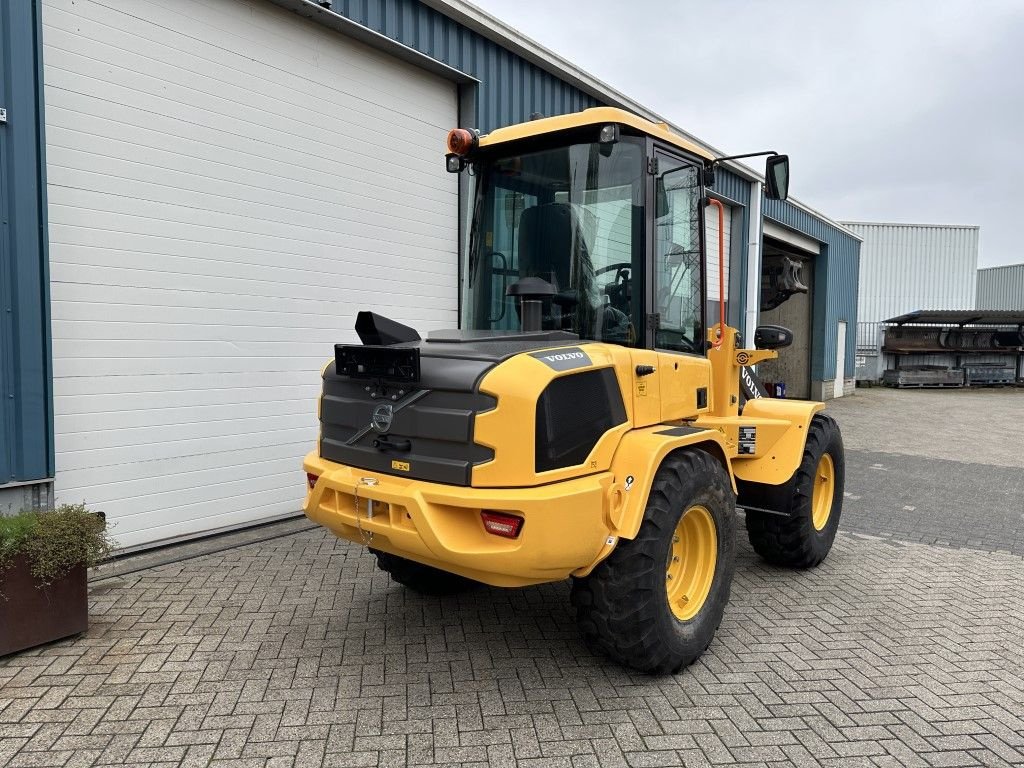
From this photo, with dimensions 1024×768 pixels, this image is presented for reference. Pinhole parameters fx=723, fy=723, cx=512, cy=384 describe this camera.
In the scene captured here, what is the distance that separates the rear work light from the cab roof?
75.1 inches

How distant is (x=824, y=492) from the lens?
17.6 feet

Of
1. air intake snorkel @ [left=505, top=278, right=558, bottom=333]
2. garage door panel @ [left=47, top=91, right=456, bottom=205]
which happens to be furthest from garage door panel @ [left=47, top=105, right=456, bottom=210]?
air intake snorkel @ [left=505, top=278, right=558, bottom=333]

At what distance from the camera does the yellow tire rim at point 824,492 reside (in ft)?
17.3

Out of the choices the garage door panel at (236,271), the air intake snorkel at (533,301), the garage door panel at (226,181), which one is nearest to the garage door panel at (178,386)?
the garage door panel at (236,271)

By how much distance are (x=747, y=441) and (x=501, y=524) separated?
2.21m

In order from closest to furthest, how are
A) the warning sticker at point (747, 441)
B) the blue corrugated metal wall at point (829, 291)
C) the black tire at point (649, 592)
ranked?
the black tire at point (649, 592)
the warning sticker at point (747, 441)
the blue corrugated metal wall at point (829, 291)

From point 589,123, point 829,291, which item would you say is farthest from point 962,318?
point 589,123

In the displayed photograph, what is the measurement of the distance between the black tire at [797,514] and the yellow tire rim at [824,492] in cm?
3

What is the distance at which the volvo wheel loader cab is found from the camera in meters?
2.93

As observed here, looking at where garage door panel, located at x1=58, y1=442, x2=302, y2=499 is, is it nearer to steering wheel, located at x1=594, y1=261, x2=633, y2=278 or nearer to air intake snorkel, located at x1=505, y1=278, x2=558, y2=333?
air intake snorkel, located at x1=505, y1=278, x2=558, y2=333

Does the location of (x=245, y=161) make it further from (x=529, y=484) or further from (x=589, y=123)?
(x=529, y=484)

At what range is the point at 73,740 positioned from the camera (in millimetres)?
2891

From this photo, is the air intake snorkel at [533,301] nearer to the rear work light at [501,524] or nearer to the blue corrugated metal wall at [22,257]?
the rear work light at [501,524]

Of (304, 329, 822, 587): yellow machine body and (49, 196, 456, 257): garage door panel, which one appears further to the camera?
(49, 196, 456, 257): garage door panel
